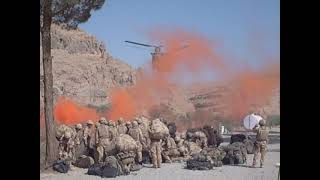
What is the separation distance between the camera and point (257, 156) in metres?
5.77

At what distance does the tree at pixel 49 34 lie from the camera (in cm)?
580

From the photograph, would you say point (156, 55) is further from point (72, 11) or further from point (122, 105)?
point (72, 11)

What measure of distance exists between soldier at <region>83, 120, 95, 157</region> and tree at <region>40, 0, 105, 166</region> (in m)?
0.29

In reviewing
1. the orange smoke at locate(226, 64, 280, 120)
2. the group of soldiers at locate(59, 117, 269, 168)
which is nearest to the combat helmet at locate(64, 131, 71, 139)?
the group of soldiers at locate(59, 117, 269, 168)

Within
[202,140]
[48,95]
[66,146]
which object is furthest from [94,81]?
[202,140]

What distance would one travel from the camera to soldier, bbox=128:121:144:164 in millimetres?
5809

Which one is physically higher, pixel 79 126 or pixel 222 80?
pixel 222 80

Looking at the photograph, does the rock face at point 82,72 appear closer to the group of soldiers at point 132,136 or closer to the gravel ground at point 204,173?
the group of soldiers at point 132,136

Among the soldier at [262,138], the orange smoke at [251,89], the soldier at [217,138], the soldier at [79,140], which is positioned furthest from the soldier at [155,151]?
the soldier at [262,138]

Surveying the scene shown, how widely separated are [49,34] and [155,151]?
1487 mm

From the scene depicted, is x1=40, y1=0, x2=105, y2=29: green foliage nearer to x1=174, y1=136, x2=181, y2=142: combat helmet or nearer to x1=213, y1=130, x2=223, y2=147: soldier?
x1=174, y1=136, x2=181, y2=142: combat helmet
